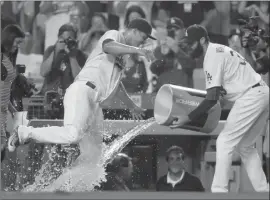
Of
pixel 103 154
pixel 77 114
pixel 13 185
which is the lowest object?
pixel 13 185

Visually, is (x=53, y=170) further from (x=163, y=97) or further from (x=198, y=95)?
(x=198, y=95)

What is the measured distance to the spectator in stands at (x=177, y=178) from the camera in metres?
6.02

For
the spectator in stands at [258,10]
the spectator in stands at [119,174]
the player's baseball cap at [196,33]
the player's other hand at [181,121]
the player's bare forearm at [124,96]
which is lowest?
the spectator in stands at [119,174]

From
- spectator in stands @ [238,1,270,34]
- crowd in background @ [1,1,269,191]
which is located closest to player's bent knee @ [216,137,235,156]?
crowd in background @ [1,1,269,191]

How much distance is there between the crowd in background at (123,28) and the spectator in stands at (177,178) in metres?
0.47

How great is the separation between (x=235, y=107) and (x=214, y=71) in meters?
0.30

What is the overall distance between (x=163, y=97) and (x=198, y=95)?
0.56 meters

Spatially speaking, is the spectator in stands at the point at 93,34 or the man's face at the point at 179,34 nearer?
the man's face at the point at 179,34

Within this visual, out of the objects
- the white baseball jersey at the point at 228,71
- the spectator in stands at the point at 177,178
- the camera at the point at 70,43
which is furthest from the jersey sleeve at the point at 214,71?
the camera at the point at 70,43

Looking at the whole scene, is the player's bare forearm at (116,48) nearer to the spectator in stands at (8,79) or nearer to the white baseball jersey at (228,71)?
the white baseball jersey at (228,71)

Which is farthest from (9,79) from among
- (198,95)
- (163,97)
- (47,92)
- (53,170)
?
(198,95)

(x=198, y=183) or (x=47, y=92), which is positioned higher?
(x=47, y=92)

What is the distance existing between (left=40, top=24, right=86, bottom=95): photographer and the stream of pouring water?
0.73m

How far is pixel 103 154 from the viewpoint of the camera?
6.12m
